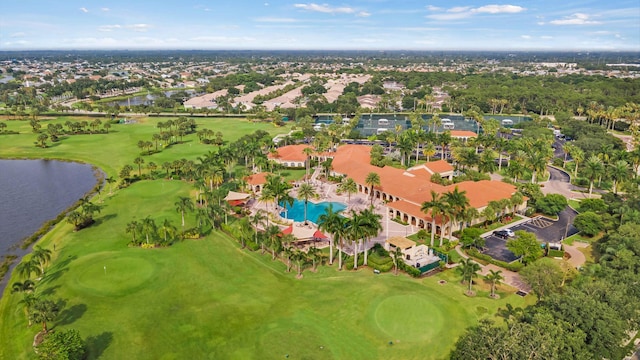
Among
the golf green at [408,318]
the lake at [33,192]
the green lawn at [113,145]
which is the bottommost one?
the lake at [33,192]

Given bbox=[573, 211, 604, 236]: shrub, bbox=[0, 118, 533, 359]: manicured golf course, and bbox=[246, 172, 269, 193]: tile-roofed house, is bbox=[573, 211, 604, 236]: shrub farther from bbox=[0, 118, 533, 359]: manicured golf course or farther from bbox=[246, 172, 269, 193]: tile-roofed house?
bbox=[246, 172, 269, 193]: tile-roofed house

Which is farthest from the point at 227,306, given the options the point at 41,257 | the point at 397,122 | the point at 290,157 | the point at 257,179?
the point at 397,122

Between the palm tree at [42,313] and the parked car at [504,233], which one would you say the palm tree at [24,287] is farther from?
the parked car at [504,233]

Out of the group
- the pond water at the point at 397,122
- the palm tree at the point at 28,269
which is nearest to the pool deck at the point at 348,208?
the palm tree at the point at 28,269

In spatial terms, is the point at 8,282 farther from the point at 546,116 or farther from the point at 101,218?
the point at 546,116

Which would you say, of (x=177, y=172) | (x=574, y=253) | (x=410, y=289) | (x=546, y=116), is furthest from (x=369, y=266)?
(x=546, y=116)

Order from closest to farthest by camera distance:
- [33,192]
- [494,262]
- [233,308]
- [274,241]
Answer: [233,308]
[494,262]
[274,241]
[33,192]

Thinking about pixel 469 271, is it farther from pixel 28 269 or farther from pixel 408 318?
pixel 28 269
